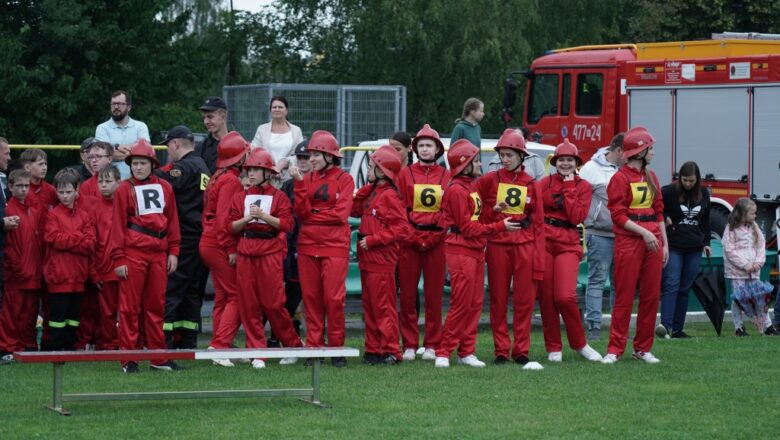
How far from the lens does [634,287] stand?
41.2 feet

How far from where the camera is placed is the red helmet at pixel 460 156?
40.1ft

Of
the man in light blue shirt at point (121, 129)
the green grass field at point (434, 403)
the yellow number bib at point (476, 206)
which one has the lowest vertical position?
the green grass field at point (434, 403)

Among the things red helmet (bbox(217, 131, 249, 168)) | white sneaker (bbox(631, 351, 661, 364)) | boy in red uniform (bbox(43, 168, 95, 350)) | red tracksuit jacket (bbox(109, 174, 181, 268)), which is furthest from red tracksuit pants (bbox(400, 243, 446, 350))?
boy in red uniform (bbox(43, 168, 95, 350))

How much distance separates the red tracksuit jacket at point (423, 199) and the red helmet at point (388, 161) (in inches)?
3.7

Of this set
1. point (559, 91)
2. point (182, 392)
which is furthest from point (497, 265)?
point (559, 91)

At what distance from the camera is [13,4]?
30438mm

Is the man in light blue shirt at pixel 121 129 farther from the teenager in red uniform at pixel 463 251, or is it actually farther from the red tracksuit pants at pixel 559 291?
the red tracksuit pants at pixel 559 291

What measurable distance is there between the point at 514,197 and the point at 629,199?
103 cm

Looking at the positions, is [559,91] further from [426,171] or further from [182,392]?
[182,392]

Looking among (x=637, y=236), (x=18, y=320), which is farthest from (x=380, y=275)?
(x=18, y=320)

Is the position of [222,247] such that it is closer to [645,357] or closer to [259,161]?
[259,161]

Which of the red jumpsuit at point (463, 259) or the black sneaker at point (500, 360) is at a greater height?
the red jumpsuit at point (463, 259)

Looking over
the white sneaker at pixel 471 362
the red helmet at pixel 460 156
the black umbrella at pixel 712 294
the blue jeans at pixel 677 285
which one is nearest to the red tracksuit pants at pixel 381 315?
the white sneaker at pixel 471 362

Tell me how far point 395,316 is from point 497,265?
3.25ft
